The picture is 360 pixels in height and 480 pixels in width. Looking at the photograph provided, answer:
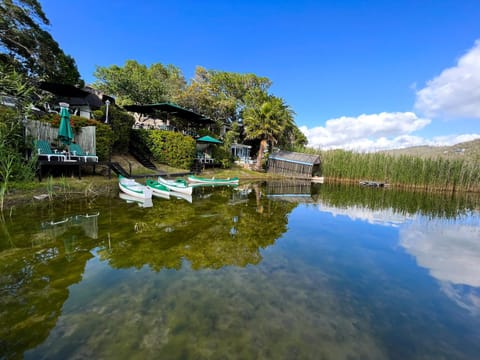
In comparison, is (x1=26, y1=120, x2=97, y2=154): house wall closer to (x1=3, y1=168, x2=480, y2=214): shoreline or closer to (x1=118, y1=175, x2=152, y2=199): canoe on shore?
(x1=3, y1=168, x2=480, y2=214): shoreline

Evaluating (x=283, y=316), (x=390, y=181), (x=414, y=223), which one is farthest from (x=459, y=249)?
(x=390, y=181)

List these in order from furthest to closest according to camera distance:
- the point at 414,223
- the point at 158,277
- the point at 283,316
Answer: the point at 414,223, the point at 158,277, the point at 283,316

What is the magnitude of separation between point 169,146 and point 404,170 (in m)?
20.3

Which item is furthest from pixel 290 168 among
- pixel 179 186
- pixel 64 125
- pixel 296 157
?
pixel 64 125

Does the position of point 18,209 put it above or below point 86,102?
below

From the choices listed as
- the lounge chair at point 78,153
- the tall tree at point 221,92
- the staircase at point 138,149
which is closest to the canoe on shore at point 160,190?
the lounge chair at point 78,153

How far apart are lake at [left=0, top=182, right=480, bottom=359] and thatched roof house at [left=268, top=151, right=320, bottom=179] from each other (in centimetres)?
1701

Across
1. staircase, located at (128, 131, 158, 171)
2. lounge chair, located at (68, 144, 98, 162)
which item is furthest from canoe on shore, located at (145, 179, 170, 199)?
staircase, located at (128, 131, 158, 171)

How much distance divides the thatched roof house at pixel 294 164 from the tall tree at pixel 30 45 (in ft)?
66.0

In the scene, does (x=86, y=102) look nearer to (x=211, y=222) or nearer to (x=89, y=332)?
(x=211, y=222)

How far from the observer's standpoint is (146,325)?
7.89ft

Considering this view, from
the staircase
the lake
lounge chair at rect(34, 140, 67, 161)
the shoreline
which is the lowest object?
the lake

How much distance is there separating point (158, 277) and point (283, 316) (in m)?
2.02

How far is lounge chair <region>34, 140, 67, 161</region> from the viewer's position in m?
8.88
